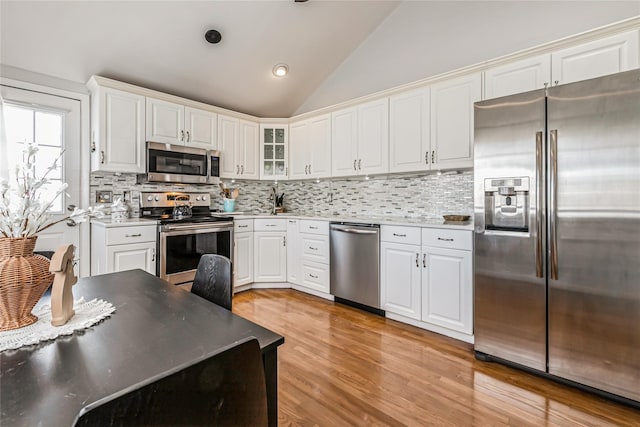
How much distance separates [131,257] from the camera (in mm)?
2926

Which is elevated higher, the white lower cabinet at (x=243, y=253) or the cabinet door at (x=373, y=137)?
the cabinet door at (x=373, y=137)

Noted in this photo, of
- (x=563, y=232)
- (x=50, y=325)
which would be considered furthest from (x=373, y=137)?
(x=50, y=325)

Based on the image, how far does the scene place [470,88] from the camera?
2697 mm

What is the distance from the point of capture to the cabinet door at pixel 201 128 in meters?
3.60

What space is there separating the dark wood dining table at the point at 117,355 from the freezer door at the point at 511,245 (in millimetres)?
1850

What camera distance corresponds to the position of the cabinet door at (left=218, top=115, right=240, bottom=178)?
3914 mm

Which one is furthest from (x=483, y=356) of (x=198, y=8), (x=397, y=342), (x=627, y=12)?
(x=198, y=8)

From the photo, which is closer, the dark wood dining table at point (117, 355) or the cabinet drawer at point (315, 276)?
the dark wood dining table at point (117, 355)

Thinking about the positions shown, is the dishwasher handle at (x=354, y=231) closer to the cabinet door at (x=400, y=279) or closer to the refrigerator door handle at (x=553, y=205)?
the cabinet door at (x=400, y=279)

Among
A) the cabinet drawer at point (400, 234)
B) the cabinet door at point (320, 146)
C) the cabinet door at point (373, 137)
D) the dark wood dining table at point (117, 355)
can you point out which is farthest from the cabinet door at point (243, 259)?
the dark wood dining table at point (117, 355)

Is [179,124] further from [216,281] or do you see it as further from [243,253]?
[216,281]

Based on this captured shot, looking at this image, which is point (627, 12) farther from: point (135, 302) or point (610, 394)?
point (135, 302)

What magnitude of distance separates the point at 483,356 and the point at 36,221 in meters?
2.61

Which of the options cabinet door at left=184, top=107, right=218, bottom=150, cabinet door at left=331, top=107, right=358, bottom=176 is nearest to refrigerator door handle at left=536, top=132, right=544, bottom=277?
cabinet door at left=331, top=107, right=358, bottom=176
